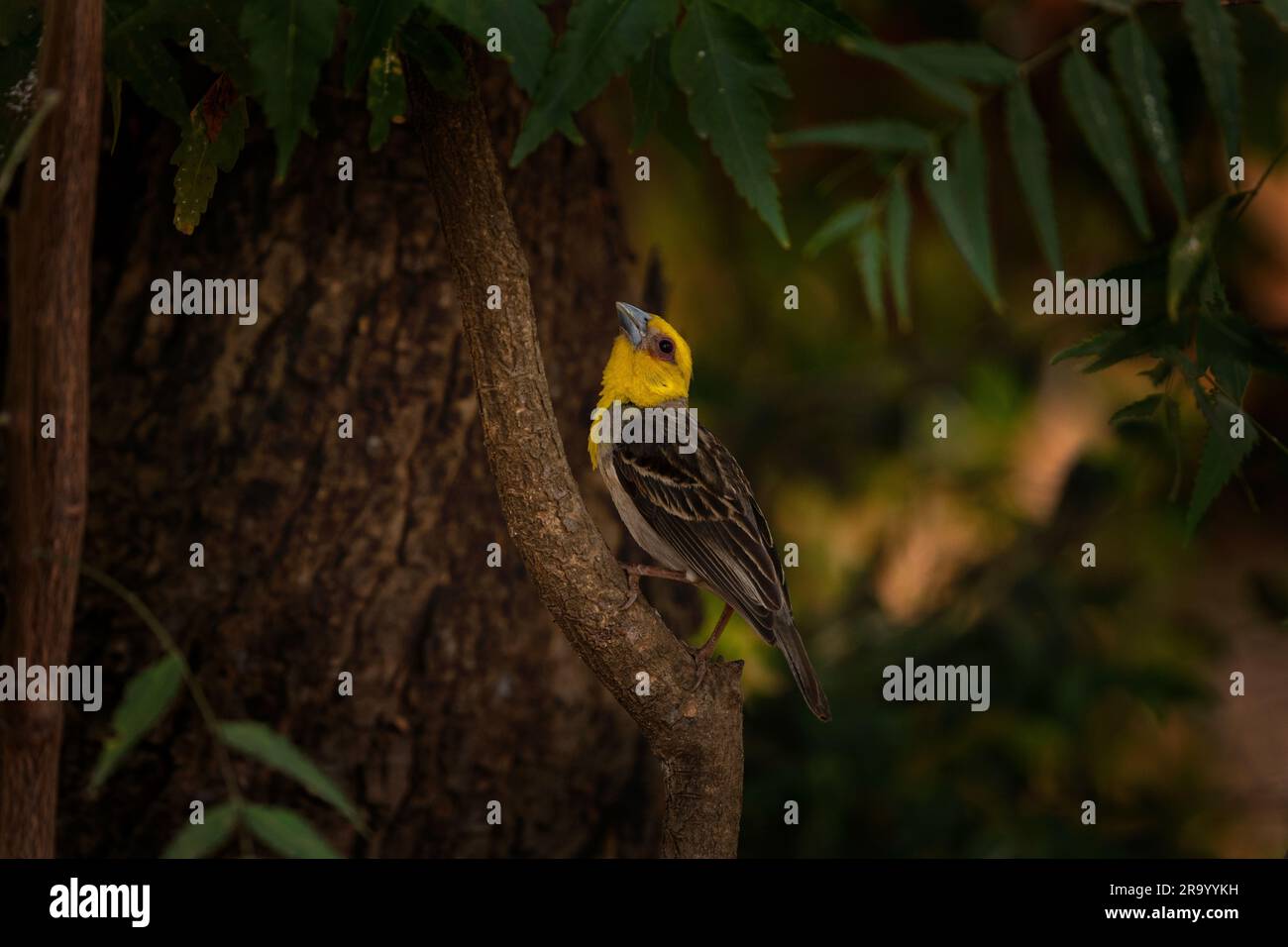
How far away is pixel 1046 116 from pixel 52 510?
6.18 meters

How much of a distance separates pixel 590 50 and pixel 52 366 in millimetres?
1187

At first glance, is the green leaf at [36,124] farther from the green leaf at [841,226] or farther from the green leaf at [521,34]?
the green leaf at [841,226]

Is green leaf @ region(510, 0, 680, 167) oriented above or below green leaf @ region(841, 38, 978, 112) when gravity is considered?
above

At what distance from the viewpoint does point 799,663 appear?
4.09 m

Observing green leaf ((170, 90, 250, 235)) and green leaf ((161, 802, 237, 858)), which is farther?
green leaf ((170, 90, 250, 235))

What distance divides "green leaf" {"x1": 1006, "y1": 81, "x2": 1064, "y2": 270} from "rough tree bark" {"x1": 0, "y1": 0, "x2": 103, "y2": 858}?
1.69 m

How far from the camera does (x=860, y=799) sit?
18.2ft

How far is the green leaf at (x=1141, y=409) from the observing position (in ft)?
9.83

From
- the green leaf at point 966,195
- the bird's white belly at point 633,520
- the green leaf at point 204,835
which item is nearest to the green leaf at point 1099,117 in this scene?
the green leaf at point 966,195

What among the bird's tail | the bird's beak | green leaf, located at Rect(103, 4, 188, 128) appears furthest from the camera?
the bird's beak

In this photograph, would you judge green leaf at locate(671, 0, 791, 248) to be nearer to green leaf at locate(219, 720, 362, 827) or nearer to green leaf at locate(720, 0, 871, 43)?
green leaf at locate(720, 0, 871, 43)

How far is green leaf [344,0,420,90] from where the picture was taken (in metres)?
2.40

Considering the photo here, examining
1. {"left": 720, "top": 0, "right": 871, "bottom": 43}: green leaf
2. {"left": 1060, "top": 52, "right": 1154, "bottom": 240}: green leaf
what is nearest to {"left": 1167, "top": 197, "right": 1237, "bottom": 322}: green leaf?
{"left": 1060, "top": 52, "right": 1154, "bottom": 240}: green leaf

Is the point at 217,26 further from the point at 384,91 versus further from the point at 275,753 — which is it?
the point at 275,753
